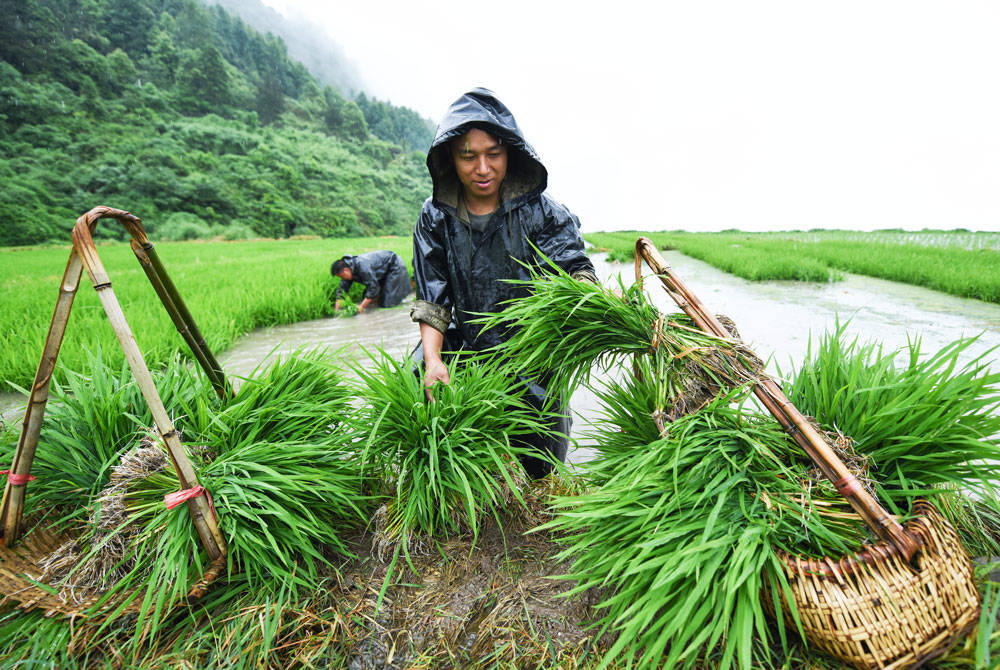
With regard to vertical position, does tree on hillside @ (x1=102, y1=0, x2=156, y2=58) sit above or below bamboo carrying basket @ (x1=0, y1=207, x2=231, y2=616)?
above

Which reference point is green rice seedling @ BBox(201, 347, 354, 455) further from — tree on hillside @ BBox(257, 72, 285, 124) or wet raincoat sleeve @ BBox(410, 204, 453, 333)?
tree on hillside @ BBox(257, 72, 285, 124)

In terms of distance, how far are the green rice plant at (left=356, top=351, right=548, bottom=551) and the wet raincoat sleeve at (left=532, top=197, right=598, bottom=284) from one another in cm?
77

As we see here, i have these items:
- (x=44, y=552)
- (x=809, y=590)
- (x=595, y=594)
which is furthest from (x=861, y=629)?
(x=44, y=552)

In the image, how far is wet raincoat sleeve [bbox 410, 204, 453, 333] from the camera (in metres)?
2.05

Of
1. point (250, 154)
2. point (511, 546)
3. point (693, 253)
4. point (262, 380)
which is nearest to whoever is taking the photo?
point (511, 546)

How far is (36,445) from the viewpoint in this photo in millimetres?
1186

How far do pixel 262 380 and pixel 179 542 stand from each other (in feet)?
→ 2.02

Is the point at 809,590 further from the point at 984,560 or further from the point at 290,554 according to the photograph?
the point at 290,554

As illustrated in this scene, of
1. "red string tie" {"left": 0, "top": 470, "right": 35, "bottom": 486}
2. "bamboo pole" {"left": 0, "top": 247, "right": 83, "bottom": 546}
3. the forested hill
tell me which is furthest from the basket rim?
the forested hill

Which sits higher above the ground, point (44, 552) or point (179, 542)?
point (179, 542)

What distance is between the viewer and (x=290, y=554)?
134 cm

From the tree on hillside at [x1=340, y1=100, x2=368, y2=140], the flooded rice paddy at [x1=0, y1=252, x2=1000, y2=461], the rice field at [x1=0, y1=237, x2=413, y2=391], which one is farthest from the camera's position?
the tree on hillside at [x1=340, y1=100, x2=368, y2=140]

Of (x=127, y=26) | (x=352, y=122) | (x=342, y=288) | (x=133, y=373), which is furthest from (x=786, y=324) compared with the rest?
(x=352, y=122)

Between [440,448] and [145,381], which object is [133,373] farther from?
[440,448]
